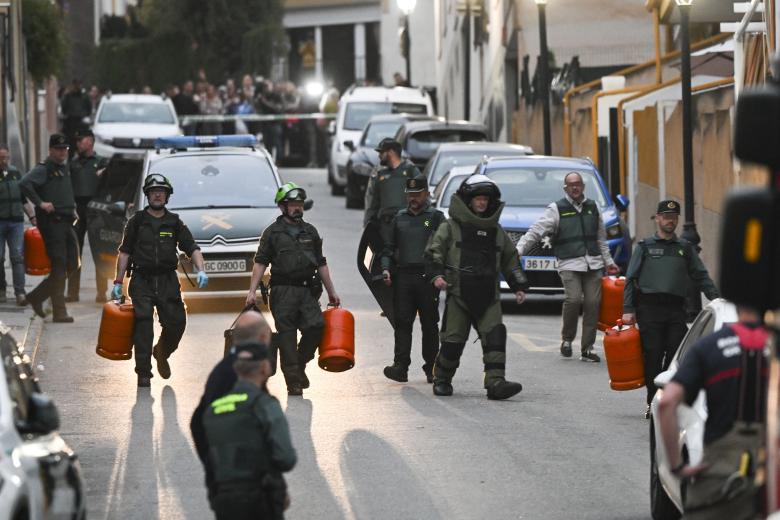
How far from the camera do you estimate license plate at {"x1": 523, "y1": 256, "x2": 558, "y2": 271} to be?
20016mm

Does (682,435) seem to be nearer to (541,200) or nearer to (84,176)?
(541,200)

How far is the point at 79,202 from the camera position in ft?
71.2

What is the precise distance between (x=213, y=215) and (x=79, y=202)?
2.27 metres

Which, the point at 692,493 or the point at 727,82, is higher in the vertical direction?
the point at 727,82

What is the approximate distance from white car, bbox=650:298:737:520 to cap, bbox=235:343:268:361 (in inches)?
78.6

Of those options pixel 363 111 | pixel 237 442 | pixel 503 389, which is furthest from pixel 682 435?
pixel 363 111

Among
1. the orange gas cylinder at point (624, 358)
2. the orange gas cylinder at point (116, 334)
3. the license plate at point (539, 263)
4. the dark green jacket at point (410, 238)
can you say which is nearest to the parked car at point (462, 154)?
the license plate at point (539, 263)

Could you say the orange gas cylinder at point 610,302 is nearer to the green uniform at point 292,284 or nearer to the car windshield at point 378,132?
the green uniform at point 292,284

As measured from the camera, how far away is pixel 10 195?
20156mm

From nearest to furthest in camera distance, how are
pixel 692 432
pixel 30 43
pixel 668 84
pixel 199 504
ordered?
pixel 692 432
pixel 199 504
pixel 668 84
pixel 30 43

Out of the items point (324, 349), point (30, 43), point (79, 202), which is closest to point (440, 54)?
point (30, 43)

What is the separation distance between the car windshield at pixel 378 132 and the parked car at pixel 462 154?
795 centimetres

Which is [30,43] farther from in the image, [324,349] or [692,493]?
[692,493]

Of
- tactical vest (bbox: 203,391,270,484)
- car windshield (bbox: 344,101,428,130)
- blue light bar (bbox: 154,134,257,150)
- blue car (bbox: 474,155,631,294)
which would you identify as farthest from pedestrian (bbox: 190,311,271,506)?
car windshield (bbox: 344,101,428,130)
